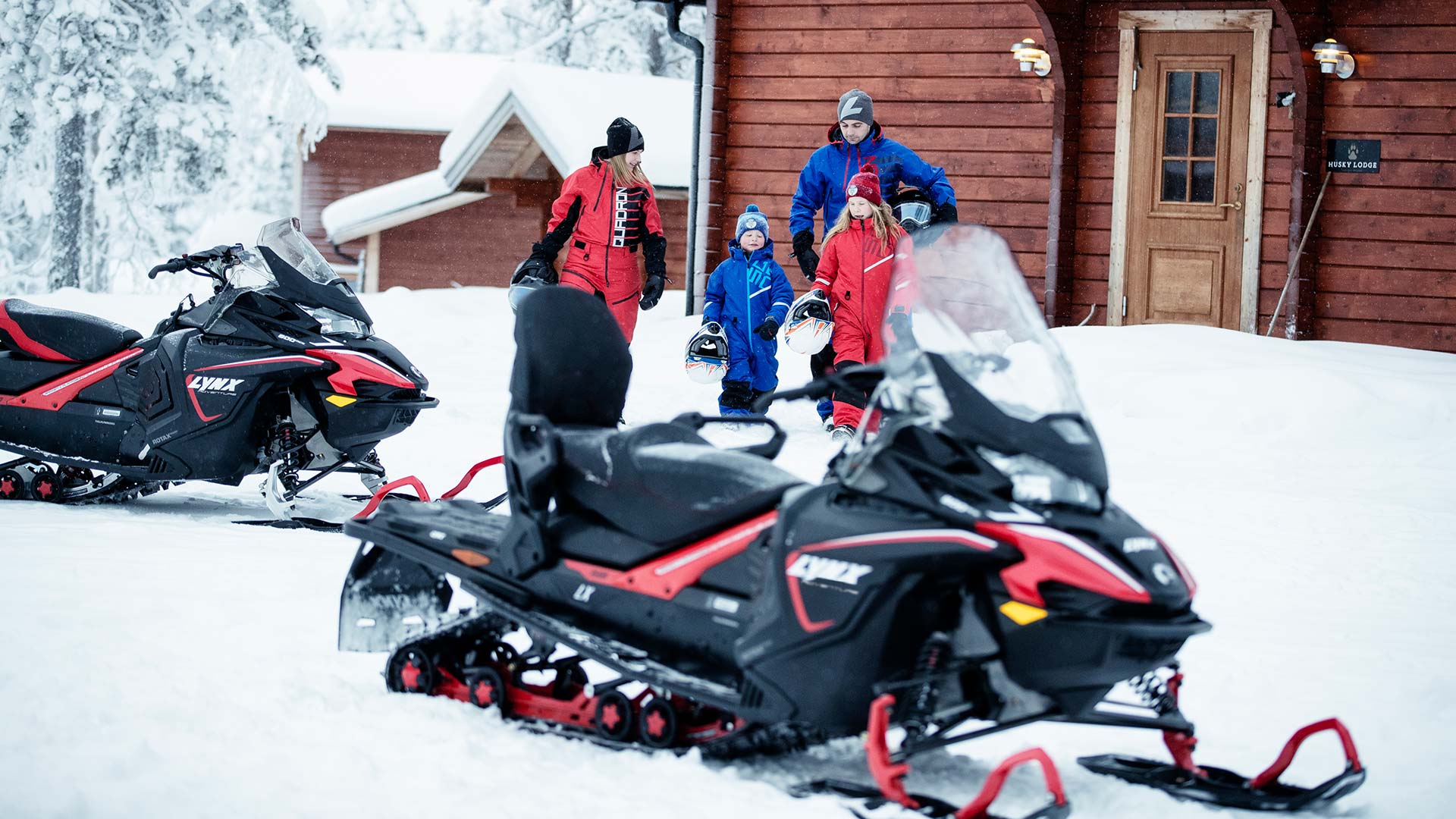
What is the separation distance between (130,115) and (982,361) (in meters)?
19.6

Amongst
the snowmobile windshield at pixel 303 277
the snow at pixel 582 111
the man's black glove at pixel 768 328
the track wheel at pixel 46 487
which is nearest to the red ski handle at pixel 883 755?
the snowmobile windshield at pixel 303 277

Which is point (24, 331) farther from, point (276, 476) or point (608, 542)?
point (608, 542)

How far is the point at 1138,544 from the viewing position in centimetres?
253

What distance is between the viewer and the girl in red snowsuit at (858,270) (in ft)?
23.7

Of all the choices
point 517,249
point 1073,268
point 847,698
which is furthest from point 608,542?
point 517,249

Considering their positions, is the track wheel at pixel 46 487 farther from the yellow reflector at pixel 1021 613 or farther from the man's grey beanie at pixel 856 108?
the yellow reflector at pixel 1021 613

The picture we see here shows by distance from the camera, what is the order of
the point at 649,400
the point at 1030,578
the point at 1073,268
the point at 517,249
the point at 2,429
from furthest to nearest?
the point at 517,249, the point at 1073,268, the point at 649,400, the point at 2,429, the point at 1030,578

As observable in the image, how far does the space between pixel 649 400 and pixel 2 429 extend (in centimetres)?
402

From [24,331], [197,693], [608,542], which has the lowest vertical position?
[197,693]

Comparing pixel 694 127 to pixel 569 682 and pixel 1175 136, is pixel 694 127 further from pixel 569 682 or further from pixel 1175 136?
pixel 569 682

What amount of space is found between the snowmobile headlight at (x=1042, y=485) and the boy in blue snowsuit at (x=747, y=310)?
548 centimetres

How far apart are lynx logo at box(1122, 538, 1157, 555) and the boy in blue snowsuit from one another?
18.0ft

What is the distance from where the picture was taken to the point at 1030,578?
242 centimetres

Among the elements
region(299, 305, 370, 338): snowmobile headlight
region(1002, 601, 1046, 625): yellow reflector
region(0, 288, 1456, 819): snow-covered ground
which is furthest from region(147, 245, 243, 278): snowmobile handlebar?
region(1002, 601, 1046, 625): yellow reflector
